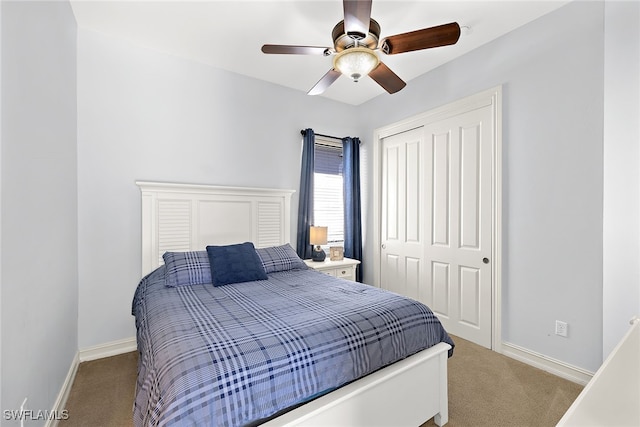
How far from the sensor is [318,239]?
342cm

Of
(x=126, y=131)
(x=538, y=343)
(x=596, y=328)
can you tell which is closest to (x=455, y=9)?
(x=596, y=328)

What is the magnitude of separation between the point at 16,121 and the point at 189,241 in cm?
175

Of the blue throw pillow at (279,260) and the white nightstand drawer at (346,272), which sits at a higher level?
the blue throw pillow at (279,260)

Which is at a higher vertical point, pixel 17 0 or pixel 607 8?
pixel 607 8

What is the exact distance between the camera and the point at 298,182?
3672 millimetres

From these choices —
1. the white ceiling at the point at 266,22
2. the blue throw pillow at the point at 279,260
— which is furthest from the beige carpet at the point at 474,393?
the white ceiling at the point at 266,22

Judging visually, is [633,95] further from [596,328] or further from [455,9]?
[596,328]

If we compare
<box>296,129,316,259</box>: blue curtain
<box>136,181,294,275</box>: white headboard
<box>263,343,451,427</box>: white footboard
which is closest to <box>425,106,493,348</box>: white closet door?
<box>263,343,451,427</box>: white footboard

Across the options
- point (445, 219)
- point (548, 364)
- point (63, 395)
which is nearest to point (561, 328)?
point (548, 364)

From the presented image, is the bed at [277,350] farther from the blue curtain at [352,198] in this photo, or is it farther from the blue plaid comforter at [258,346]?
the blue curtain at [352,198]

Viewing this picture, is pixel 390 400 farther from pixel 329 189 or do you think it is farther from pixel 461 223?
pixel 329 189

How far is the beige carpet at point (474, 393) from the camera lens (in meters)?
1.77

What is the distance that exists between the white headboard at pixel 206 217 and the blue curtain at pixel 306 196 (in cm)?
17

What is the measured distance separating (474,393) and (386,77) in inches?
90.9
